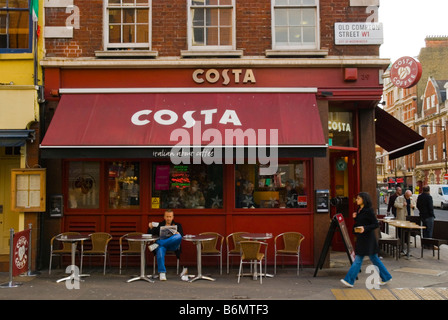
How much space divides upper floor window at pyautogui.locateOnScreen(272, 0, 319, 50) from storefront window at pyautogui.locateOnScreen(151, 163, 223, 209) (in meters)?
3.40

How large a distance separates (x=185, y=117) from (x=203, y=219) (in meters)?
2.30

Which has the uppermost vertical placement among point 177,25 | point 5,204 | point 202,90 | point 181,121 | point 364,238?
point 177,25

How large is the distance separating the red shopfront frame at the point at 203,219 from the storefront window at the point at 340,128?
1.16 meters

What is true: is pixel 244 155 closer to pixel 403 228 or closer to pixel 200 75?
pixel 200 75

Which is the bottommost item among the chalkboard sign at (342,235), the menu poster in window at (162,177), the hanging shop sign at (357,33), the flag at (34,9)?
the chalkboard sign at (342,235)

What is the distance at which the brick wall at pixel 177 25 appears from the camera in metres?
10.2

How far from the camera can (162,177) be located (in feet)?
32.9

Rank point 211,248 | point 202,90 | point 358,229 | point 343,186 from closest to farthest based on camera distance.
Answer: point 358,229, point 211,248, point 202,90, point 343,186

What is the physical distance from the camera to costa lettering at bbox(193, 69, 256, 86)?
10016mm

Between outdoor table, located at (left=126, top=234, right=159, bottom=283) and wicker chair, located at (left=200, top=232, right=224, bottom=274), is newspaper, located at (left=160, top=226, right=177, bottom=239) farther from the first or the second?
wicker chair, located at (left=200, top=232, right=224, bottom=274)

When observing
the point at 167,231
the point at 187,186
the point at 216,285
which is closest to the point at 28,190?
the point at 167,231

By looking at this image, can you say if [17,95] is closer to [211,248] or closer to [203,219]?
[203,219]

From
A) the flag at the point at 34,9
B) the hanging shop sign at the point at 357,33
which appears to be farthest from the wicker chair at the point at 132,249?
the hanging shop sign at the point at 357,33

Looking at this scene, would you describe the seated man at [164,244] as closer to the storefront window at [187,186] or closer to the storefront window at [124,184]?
the storefront window at [187,186]
